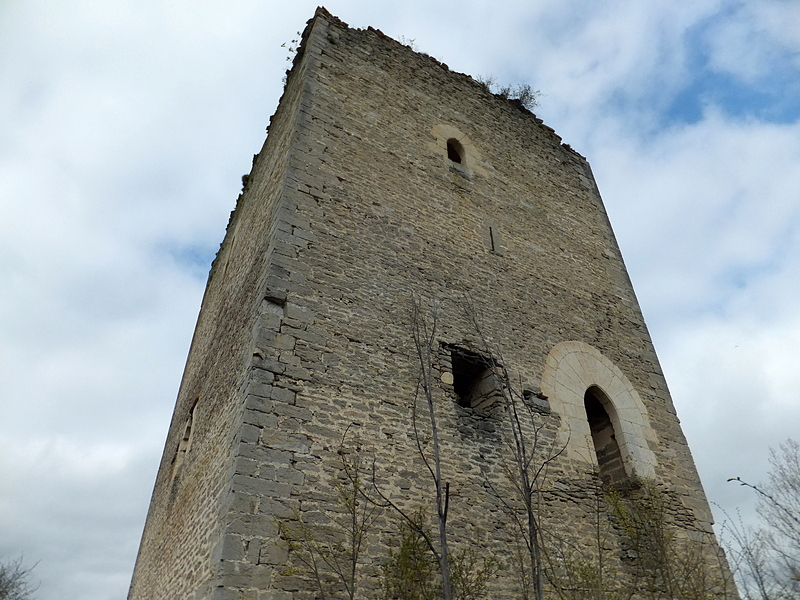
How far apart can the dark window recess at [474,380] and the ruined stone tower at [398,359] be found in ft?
0.08

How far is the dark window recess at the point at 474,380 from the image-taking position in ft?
21.0

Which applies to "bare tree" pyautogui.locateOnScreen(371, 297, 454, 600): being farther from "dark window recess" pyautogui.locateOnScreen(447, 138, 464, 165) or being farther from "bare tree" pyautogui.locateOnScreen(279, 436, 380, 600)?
"dark window recess" pyautogui.locateOnScreen(447, 138, 464, 165)

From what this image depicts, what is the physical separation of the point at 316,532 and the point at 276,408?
41.6 inches

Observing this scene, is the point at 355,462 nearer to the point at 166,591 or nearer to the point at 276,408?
the point at 276,408

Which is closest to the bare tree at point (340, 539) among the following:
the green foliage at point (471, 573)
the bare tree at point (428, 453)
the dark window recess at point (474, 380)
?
the bare tree at point (428, 453)

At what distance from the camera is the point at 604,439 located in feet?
23.2

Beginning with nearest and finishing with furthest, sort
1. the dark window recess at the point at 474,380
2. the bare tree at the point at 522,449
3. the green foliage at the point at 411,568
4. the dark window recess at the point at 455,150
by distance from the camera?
the green foliage at the point at 411,568 → the bare tree at the point at 522,449 → the dark window recess at the point at 474,380 → the dark window recess at the point at 455,150

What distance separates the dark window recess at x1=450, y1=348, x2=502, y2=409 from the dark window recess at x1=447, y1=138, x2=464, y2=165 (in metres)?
3.75

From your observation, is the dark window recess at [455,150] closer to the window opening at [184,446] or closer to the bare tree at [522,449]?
the bare tree at [522,449]

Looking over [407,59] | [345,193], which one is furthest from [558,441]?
[407,59]

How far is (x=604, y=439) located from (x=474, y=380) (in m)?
1.87

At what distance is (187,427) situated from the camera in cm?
723

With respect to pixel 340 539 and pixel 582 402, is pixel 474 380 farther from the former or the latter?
pixel 340 539

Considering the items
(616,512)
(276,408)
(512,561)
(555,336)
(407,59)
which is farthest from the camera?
(407,59)
